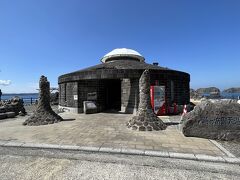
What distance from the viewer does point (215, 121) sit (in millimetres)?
7141

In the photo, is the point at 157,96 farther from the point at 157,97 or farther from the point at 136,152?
the point at 136,152

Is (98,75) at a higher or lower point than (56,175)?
higher

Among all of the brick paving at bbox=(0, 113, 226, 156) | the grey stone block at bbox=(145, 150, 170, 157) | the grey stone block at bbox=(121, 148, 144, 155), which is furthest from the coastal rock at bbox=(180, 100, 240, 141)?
the grey stone block at bbox=(121, 148, 144, 155)

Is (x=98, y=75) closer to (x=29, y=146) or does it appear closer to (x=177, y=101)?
(x=177, y=101)

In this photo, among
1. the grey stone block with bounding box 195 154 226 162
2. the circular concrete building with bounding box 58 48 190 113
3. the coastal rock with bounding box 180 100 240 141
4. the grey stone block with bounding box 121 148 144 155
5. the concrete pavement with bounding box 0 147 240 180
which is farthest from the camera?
the circular concrete building with bounding box 58 48 190 113

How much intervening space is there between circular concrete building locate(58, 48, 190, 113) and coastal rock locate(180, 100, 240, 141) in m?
6.25

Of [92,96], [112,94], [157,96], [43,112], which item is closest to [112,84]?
[112,94]

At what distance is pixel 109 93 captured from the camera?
1836 cm

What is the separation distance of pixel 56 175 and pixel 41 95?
8.36 meters

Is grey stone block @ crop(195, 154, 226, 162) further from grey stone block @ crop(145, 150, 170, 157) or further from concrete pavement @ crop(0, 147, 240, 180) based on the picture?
grey stone block @ crop(145, 150, 170, 157)

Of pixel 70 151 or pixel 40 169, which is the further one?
pixel 70 151

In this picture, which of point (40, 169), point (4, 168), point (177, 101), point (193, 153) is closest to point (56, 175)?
point (40, 169)

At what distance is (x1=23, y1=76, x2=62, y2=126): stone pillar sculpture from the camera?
10766 millimetres

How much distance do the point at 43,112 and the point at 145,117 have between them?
6717 mm
